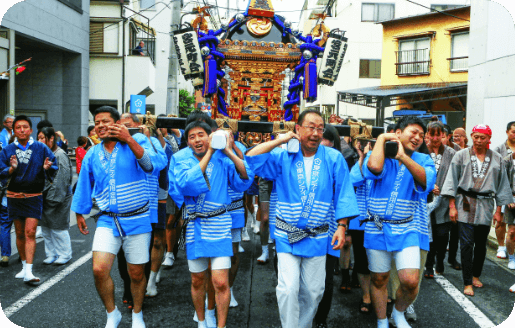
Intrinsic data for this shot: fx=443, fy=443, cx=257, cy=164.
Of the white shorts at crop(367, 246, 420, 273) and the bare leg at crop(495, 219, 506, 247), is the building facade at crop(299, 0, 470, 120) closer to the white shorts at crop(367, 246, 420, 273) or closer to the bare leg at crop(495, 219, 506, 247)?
the bare leg at crop(495, 219, 506, 247)

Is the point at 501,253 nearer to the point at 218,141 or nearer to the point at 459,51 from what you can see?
the point at 218,141

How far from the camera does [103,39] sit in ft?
65.9

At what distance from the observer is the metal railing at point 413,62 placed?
22.1m

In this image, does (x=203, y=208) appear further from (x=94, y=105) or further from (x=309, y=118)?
(x=94, y=105)

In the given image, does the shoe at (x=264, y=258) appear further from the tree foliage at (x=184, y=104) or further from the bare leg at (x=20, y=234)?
the tree foliage at (x=184, y=104)

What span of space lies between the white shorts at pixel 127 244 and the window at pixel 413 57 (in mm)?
20652

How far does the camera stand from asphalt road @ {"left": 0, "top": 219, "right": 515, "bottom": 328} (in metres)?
4.57

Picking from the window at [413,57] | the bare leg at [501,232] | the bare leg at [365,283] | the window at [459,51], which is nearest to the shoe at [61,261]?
the bare leg at [365,283]

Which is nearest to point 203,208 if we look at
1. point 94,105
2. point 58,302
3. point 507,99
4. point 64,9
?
point 58,302

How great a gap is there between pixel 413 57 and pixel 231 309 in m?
20.9

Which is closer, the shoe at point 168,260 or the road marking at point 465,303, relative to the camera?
the road marking at point 465,303

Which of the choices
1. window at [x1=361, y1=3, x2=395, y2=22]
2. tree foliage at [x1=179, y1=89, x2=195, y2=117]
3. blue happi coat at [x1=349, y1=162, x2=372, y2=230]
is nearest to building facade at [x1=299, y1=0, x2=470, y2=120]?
window at [x1=361, y1=3, x2=395, y2=22]

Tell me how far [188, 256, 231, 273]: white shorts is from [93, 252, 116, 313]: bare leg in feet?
2.45

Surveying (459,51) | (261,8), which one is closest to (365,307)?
(261,8)
